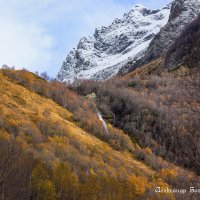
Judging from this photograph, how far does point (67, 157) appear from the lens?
220 ft

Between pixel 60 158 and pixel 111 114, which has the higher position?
pixel 111 114

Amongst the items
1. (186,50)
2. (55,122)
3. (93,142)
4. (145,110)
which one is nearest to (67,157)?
(93,142)

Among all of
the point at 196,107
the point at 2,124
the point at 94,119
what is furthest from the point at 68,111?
the point at 196,107

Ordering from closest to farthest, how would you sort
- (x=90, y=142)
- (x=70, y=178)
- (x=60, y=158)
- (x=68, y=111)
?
1. (x=70, y=178)
2. (x=60, y=158)
3. (x=90, y=142)
4. (x=68, y=111)

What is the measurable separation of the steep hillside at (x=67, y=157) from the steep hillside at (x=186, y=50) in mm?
74714

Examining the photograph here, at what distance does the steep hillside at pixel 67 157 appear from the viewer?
5644cm

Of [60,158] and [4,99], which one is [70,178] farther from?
[4,99]

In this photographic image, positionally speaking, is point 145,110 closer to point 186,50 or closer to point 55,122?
point 55,122

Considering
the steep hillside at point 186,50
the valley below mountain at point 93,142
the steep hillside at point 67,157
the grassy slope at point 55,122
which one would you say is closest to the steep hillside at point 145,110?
the valley below mountain at point 93,142

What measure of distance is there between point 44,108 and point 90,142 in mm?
14770

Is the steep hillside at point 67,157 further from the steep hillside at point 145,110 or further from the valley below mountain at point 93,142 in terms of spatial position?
the steep hillside at point 145,110

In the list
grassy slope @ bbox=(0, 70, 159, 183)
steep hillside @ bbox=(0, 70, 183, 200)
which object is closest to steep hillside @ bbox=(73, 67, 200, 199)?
steep hillside @ bbox=(0, 70, 183, 200)

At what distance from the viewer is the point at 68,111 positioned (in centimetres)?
9362

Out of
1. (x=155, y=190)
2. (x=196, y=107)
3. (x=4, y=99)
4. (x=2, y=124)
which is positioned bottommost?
(x=155, y=190)
